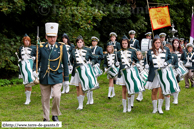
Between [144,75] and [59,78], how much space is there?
3984mm

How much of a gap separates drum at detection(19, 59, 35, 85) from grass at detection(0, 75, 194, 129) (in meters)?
0.84

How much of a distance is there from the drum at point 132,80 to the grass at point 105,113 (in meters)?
0.70

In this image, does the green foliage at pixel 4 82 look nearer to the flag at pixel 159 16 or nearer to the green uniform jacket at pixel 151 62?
the flag at pixel 159 16

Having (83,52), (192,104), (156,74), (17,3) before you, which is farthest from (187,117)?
(17,3)

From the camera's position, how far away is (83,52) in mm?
10133

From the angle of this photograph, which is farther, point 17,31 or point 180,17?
point 180,17

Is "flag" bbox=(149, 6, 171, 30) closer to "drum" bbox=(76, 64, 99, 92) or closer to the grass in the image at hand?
the grass

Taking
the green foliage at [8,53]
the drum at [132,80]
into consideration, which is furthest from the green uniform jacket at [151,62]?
the green foliage at [8,53]

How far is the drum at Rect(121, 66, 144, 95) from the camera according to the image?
911cm

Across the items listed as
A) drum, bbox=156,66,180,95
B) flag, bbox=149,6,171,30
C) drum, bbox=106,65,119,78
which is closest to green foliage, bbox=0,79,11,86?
drum, bbox=106,65,119,78

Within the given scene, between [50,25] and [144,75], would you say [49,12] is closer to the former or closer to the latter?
[144,75]

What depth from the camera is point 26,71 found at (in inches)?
420

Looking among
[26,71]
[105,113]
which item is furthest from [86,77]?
[26,71]

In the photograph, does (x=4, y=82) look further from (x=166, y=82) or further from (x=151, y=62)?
(x=166, y=82)
